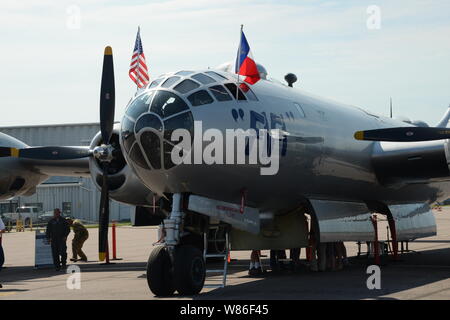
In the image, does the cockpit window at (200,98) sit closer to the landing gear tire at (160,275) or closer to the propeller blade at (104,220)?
the landing gear tire at (160,275)

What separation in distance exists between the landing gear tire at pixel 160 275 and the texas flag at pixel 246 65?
4.67m

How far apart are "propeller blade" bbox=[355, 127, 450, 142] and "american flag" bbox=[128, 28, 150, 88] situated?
1348 cm

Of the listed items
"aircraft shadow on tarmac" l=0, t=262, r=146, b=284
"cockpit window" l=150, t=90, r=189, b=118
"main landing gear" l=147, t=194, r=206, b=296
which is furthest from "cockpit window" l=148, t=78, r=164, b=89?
"aircraft shadow on tarmac" l=0, t=262, r=146, b=284

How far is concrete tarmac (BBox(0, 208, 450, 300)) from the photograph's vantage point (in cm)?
1402

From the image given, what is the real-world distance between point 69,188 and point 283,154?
179 feet

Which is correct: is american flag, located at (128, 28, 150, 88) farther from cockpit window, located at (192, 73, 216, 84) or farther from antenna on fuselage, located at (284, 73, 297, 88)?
cockpit window, located at (192, 73, 216, 84)

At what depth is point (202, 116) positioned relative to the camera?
13953 mm

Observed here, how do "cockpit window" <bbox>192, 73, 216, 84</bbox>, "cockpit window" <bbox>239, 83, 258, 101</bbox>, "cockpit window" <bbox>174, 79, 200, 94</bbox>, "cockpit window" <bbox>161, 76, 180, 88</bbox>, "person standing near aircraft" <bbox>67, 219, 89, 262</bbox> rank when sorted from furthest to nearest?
"person standing near aircraft" <bbox>67, 219, 89, 262</bbox>, "cockpit window" <bbox>239, 83, 258, 101</bbox>, "cockpit window" <bbox>192, 73, 216, 84</bbox>, "cockpit window" <bbox>161, 76, 180, 88</bbox>, "cockpit window" <bbox>174, 79, 200, 94</bbox>

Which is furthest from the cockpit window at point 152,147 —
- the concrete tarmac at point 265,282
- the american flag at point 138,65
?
the american flag at point 138,65

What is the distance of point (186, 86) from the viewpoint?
14.3 m

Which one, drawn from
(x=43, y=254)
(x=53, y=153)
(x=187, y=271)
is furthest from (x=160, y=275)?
(x=43, y=254)

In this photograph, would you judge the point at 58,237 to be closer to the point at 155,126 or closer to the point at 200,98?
the point at 155,126
